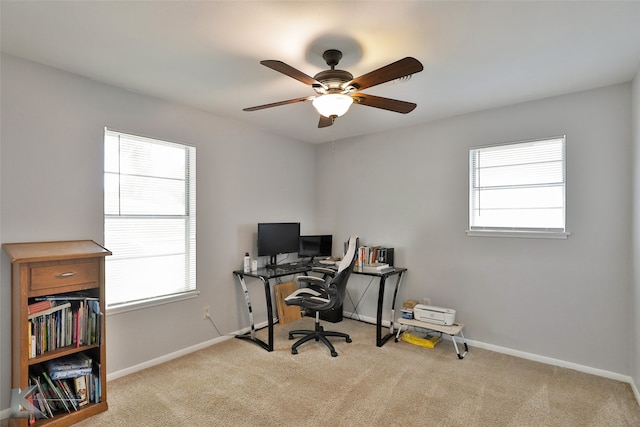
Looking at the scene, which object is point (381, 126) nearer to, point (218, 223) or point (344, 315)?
point (218, 223)

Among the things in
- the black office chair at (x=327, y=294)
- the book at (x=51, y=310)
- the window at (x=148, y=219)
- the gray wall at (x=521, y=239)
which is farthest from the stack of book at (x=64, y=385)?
the gray wall at (x=521, y=239)

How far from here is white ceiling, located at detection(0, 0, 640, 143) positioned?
179 cm

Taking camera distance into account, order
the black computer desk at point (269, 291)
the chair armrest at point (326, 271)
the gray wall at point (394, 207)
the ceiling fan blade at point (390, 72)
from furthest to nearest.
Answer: the chair armrest at point (326, 271) < the black computer desk at point (269, 291) < the gray wall at point (394, 207) < the ceiling fan blade at point (390, 72)

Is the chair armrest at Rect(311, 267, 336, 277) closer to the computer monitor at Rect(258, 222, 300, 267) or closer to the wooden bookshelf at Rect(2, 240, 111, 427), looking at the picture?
the computer monitor at Rect(258, 222, 300, 267)

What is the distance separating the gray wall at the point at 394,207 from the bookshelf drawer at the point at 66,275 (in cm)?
36

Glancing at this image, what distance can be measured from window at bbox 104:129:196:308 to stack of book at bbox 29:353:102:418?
548mm

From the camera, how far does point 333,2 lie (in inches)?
68.0

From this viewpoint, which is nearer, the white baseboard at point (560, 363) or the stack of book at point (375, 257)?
the white baseboard at point (560, 363)

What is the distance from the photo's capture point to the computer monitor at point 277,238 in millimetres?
3994

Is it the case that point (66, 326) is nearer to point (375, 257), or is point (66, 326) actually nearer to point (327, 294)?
point (327, 294)

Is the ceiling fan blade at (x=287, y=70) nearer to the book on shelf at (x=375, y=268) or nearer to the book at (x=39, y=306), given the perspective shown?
the book at (x=39, y=306)

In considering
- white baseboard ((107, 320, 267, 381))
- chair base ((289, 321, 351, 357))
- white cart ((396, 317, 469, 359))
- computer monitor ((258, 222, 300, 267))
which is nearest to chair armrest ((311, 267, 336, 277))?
computer monitor ((258, 222, 300, 267))

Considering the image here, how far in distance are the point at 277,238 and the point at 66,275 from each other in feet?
7.34

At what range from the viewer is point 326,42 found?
6.97 ft
